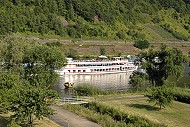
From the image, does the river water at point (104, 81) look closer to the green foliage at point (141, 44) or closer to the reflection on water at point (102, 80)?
the reflection on water at point (102, 80)

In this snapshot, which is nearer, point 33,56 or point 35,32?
point 33,56

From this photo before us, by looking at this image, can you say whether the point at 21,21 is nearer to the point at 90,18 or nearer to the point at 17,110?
the point at 90,18

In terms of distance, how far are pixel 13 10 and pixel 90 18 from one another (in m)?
41.5

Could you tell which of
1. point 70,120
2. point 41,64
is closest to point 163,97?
point 70,120

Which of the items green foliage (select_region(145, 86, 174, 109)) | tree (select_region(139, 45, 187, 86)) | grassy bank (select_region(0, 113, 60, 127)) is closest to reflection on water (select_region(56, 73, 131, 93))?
tree (select_region(139, 45, 187, 86))

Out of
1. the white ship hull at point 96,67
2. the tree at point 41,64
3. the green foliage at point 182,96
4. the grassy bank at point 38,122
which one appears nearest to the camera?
the grassy bank at point 38,122

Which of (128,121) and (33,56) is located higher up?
(33,56)

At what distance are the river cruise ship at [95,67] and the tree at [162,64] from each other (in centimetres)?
3054

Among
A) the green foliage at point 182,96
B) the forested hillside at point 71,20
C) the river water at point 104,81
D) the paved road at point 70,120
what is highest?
the forested hillside at point 71,20

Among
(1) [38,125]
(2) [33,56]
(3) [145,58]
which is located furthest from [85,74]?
(1) [38,125]

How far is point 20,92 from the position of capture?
30922mm

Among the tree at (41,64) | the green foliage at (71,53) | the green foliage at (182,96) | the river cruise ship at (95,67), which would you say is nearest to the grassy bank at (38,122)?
the green foliage at (182,96)

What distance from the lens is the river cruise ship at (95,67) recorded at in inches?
3539

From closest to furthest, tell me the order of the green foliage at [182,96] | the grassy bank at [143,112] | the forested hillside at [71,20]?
the grassy bank at [143,112] → the green foliage at [182,96] → the forested hillside at [71,20]
